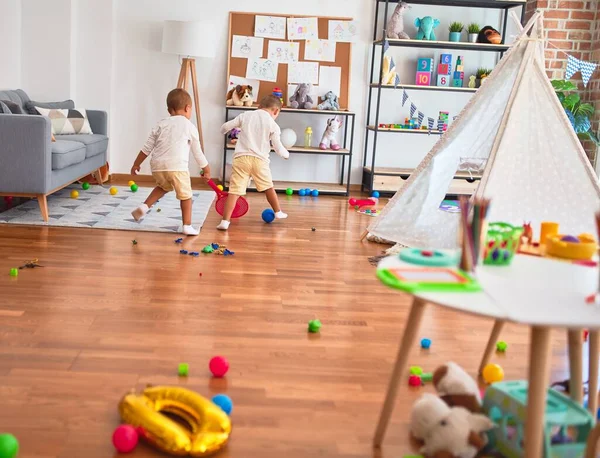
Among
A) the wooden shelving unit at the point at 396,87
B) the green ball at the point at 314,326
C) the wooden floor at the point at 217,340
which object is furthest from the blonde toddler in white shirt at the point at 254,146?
the green ball at the point at 314,326

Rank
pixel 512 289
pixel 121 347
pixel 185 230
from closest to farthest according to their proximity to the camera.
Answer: pixel 512 289, pixel 121 347, pixel 185 230

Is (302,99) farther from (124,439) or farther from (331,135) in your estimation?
(124,439)

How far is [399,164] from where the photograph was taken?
6.93 metres

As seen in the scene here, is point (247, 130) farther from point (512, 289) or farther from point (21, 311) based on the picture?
point (512, 289)

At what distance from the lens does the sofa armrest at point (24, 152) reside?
4309 millimetres

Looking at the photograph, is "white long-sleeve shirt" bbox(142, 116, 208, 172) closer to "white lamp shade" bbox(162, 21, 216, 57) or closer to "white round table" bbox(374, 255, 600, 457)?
"white lamp shade" bbox(162, 21, 216, 57)

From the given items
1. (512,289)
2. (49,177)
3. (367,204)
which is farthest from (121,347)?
(367,204)

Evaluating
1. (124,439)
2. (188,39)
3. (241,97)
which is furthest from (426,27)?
(124,439)

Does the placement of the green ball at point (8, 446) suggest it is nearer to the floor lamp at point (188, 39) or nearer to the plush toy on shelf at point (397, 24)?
the floor lamp at point (188, 39)

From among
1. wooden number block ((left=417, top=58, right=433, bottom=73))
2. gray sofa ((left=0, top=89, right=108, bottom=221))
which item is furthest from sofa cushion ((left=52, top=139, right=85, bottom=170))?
wooden number block ((left=417, top=58, right=433, bottom=73))

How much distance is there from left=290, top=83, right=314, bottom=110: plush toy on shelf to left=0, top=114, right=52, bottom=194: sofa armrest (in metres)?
2.63

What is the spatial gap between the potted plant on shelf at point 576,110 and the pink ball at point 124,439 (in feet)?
16.1

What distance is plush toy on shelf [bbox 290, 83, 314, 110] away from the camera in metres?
6.48

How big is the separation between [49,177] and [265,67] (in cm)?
273
